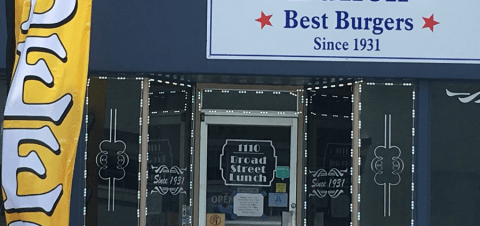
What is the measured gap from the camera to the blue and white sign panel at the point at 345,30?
24.9 feet

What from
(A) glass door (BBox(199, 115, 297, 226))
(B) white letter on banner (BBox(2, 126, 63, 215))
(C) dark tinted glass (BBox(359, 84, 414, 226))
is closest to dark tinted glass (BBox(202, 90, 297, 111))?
(A) glass door (BBox(199, 115, 297, 226))

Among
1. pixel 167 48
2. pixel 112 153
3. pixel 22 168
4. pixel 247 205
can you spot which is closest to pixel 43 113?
pixel 22 168

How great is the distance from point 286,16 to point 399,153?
75.1 inches

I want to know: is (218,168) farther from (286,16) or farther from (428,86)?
(428,86)

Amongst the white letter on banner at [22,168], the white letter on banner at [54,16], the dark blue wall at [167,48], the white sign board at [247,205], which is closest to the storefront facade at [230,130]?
the dark blue wall at [167,48]

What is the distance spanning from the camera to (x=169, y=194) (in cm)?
809

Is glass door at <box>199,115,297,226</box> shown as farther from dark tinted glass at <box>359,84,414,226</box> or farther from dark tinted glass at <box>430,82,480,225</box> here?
dark tinted glass at <box>430,82,480,225</box>

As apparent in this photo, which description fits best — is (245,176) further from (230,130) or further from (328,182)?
(328,182)

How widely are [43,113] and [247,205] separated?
3203 mm

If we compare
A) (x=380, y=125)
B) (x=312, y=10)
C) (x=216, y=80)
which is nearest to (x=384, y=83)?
(x=380, y=125)

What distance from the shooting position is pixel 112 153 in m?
7.70

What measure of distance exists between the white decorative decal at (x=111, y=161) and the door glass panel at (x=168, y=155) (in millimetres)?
288

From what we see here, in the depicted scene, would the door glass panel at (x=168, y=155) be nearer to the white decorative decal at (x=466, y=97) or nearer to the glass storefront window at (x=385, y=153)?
the glass storefront window at (x=385, y=153)

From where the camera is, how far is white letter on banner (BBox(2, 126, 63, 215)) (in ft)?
19.5
